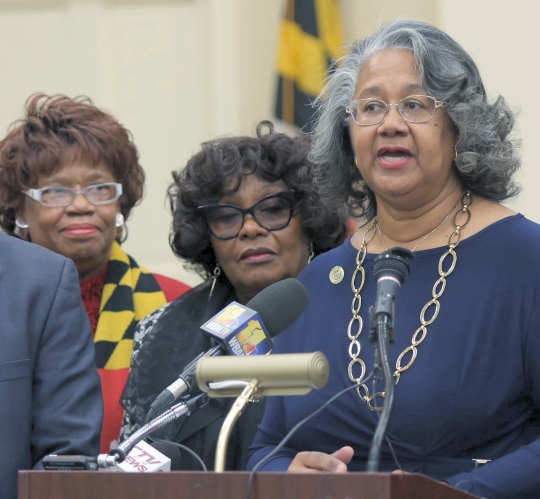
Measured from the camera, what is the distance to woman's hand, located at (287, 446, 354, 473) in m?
2.58

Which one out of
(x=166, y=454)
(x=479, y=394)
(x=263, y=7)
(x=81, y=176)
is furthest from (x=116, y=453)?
(x=263, y=7)

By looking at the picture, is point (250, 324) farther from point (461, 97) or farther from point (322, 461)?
point (461, 97)

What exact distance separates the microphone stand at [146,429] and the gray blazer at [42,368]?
1.91 feet

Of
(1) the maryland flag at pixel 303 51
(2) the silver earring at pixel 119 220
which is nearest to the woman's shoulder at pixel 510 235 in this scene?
(2) the silver earring at pixel 119 220

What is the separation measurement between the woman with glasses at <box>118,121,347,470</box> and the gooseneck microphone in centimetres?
151

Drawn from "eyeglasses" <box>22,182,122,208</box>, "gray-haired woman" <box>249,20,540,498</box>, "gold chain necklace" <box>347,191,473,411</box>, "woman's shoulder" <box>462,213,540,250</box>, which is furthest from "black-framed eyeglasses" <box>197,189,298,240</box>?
"woman's shoulder" <box>462,213,540,250</box>

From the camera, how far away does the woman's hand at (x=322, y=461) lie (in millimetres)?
2578

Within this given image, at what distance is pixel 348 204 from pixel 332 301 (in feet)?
1.23

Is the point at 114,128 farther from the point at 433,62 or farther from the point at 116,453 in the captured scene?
the point at 116,453

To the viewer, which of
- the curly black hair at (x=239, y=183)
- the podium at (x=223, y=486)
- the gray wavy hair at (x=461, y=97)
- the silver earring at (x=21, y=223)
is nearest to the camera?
the podium at (x=223, y=486)

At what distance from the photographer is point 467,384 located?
268cm

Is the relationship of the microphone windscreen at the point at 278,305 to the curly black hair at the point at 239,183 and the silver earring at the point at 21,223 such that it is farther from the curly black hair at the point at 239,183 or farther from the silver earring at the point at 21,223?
the silver earring at the point at 21,223

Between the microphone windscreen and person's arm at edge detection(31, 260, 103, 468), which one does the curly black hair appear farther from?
the microphone windscreen

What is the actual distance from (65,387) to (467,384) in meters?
0.98
